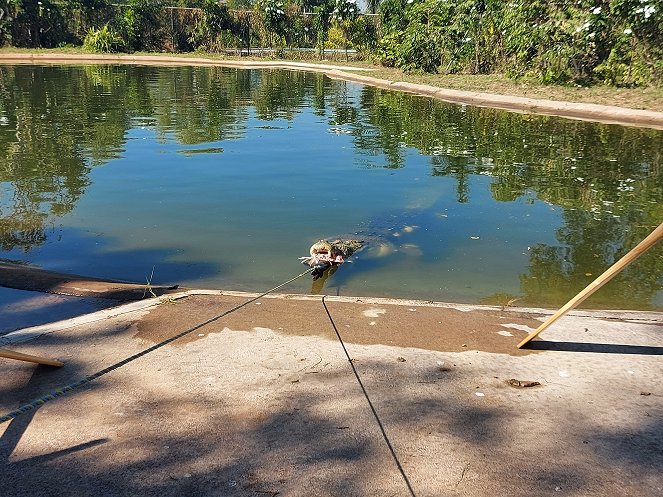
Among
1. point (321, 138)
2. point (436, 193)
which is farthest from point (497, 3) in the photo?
point (436, 193)

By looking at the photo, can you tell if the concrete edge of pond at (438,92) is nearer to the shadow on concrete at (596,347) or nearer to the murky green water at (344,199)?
the murky green water at (344,199)

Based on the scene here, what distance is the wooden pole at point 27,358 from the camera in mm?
2969

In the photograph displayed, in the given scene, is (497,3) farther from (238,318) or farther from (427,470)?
(427,470)

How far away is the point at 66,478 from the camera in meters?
2.37

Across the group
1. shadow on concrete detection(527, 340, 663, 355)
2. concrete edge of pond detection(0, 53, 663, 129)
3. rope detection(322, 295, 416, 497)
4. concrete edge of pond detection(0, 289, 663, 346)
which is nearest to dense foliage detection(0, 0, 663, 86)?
concrete edge of pond detection(0, 53, 663, 129)

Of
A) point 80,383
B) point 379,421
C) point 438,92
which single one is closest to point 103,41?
point 438,92

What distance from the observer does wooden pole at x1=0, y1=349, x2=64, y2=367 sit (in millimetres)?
2969

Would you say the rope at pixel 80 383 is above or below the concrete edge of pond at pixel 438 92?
below

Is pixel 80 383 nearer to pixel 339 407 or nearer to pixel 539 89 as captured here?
pixel 339 407

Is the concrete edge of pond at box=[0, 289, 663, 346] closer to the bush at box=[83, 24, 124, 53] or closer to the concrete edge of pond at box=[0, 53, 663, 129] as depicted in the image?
the concrete edge of pond at box=[0, 53, 663, 129]

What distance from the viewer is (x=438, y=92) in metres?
19.4

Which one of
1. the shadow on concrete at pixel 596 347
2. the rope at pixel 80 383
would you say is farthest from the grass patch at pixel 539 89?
the rope at pixel 80 383

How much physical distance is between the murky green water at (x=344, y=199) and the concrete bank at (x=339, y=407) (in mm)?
1428

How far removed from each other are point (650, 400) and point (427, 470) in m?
1.28
